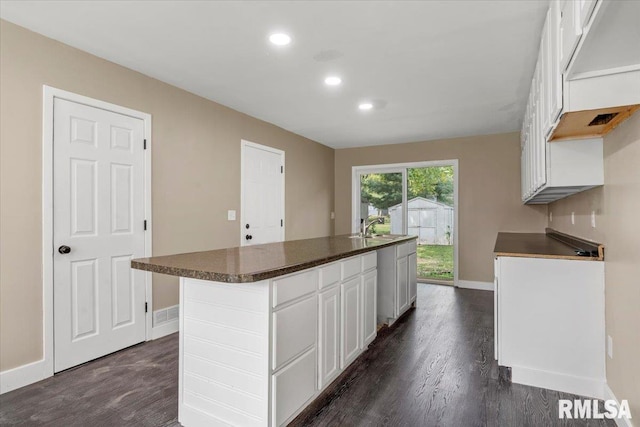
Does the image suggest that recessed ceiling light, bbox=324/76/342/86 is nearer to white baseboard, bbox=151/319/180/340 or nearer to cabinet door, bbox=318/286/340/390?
cabinet door, bbox=318/286/340/390

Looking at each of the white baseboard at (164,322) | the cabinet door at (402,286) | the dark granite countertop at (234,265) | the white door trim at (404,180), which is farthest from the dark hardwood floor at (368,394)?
the white door trim at (404,180)

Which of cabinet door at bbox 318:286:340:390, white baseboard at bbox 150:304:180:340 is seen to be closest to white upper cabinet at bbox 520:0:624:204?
cabinet door at bbox 318:286:340:390

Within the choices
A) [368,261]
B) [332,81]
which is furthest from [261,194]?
[368,261]

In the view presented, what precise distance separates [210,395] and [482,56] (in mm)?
3055

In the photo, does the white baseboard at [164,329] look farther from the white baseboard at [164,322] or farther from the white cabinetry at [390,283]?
the white cabinetry at [390,283]

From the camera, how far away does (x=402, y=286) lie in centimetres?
380

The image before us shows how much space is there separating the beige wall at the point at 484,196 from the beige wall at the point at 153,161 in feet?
8.34

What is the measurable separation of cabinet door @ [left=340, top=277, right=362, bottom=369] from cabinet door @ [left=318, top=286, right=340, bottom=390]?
69 millimetres

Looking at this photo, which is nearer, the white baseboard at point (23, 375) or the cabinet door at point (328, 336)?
the cabinet door at point (328, 336)

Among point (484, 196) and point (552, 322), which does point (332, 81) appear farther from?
point (484, 196)

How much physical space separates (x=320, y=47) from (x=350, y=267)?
168cm

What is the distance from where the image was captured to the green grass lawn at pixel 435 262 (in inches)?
229

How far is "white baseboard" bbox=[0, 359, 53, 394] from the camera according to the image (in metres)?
2.28

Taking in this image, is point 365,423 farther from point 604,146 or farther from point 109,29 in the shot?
point 109,29
